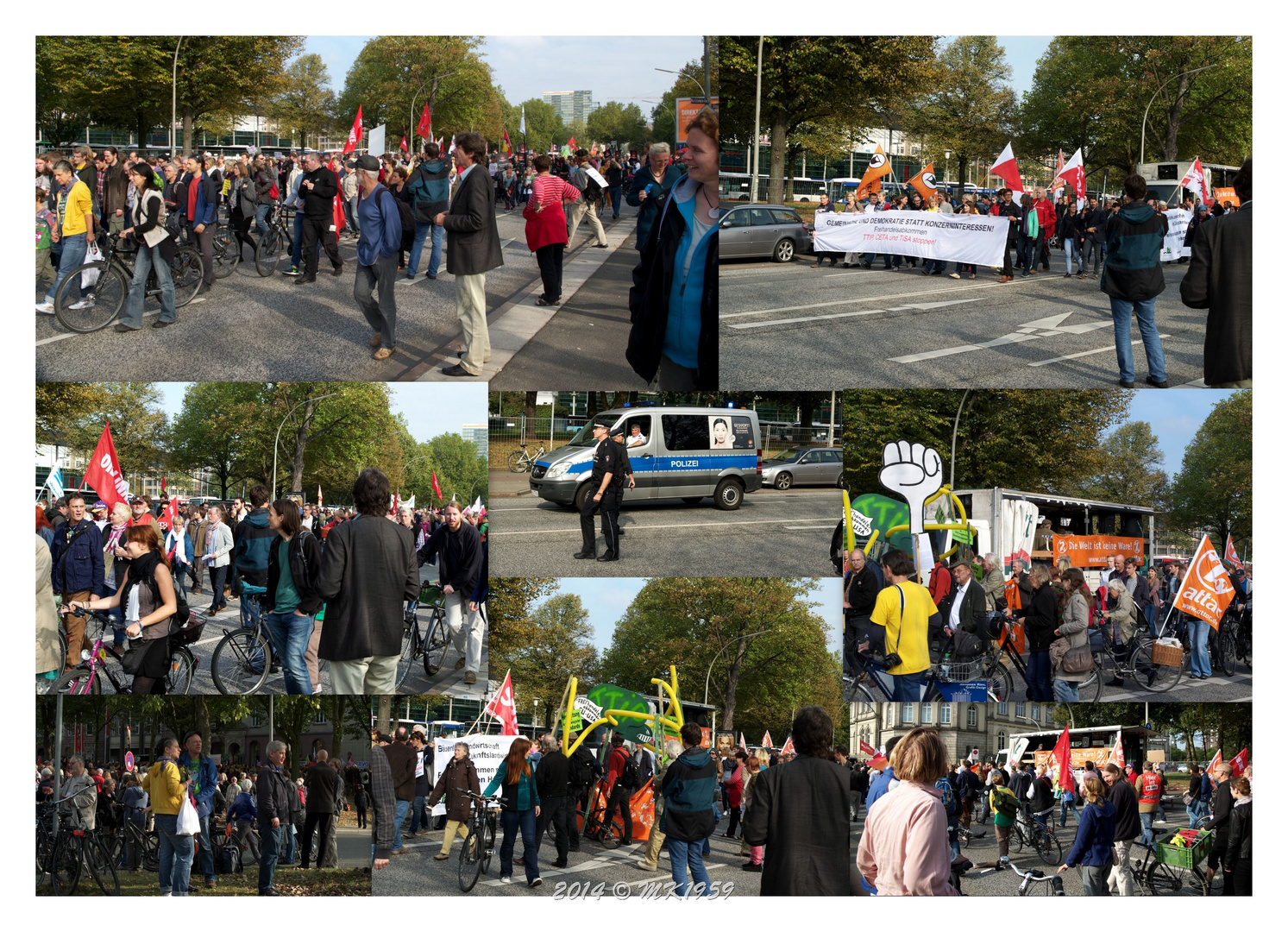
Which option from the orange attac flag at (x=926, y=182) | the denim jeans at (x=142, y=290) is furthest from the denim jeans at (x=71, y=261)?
the orange attac flag at (x=926, y=182)

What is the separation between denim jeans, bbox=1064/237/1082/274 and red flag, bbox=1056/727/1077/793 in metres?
4.59

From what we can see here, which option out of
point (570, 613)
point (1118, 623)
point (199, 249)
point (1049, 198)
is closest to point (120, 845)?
point (570, 613)

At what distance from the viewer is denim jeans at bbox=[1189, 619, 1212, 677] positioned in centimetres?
1093

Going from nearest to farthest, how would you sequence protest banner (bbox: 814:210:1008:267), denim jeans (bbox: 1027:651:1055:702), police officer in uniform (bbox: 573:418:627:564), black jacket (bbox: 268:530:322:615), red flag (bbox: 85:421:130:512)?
black jacket (bbox: 268:530:322:615) < red flag (bbox: 85:421:130:512) < police officer in uniform (bbox: 573:418:627:564) < denim jeans (bbox: 1027:651:1055:702) < protest banner (bbox: 814:210:1008:267)

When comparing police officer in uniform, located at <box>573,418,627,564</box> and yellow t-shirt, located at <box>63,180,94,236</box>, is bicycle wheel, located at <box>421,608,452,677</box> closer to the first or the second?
police officer in uniform, located at <box>573,418,627,564</box>

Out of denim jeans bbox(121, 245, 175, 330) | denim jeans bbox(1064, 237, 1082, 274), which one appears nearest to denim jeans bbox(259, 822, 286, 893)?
denim jeans bbox(121, 245, 175, 330)

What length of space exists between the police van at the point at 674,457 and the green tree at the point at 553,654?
3.28 ft

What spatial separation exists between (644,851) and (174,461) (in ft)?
18.1

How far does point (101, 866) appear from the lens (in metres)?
9.60

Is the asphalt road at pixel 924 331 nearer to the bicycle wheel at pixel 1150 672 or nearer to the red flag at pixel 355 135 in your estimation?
the bicycle wheel at pixel 1150 672

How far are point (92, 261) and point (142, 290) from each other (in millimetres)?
521

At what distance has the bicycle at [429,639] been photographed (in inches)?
386

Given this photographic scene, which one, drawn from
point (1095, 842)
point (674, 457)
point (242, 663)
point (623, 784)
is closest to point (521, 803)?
point (623, 784)

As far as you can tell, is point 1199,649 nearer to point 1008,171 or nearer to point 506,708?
point 1008,171
